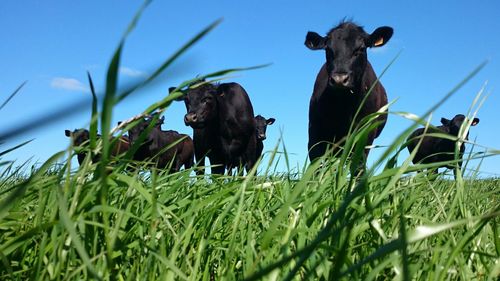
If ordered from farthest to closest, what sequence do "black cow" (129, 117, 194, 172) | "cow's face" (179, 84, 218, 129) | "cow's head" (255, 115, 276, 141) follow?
1. "cow's head" (255, 115, 276, 141)
2. "black cow" (129, 117, 194, 172)
3. "cow's face" (179, 84, 218, 129)

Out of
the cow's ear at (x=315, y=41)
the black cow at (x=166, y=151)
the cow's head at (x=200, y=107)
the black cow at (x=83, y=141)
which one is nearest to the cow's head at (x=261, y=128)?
the black cow at (x=166, y=151)

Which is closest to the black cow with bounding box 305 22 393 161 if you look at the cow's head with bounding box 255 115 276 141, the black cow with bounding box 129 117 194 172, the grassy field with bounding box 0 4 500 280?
the grassy field with bounding box 0 4 500 280

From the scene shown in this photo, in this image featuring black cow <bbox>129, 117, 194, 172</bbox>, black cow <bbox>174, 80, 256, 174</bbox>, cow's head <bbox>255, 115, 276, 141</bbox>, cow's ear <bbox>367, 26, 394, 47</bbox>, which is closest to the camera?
cow's ear <bbox>367, 26, 394, 47</bbox>

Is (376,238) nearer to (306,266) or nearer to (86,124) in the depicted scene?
(306,266)

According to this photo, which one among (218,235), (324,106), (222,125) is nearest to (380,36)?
(324,106)

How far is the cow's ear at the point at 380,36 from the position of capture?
938 cm

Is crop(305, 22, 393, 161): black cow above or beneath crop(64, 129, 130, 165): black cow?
beneath

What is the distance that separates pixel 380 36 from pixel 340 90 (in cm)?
196

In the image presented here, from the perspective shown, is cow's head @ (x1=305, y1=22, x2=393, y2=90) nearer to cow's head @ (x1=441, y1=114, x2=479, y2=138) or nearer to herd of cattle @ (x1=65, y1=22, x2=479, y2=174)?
herd of cattle @ (x1=65, y1=22, x2=479, y2=174)

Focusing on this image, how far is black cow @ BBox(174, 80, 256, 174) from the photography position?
14195mm

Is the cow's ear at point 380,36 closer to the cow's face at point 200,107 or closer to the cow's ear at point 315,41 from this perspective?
the cow's ear at point 315,41

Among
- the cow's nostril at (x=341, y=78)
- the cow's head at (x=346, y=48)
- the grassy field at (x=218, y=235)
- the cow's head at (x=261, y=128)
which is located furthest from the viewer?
the cow's head at (x=261, y=128)

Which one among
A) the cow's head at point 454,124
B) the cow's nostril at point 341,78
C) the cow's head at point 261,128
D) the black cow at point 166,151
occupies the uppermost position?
the cow's nostril at point 341,78

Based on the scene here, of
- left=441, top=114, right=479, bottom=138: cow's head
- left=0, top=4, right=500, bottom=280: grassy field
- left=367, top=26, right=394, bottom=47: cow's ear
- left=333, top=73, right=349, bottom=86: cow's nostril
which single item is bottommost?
left=441, top=114, right=479, bottom=138: cow's head
